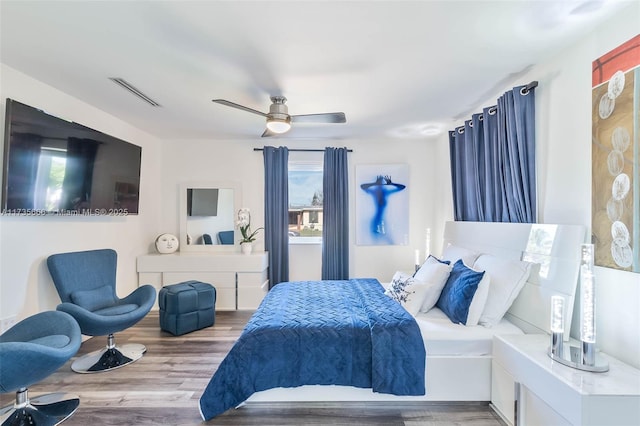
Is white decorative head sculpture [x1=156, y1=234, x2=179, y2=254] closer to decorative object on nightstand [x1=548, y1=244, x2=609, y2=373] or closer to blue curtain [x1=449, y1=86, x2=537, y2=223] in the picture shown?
blue curtain [x1=449, y1=86, x2=537, y2=223]

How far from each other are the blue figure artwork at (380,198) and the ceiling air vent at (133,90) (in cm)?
302

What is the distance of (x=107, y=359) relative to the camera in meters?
2.82

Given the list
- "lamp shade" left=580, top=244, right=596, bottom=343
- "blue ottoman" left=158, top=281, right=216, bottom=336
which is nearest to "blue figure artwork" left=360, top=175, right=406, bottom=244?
"blue ottoman" left=158, top=281, right=216, bottom=336

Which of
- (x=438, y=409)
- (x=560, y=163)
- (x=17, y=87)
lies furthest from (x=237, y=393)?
(x=17, y=87)

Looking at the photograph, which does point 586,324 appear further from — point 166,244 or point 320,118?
point 166,244

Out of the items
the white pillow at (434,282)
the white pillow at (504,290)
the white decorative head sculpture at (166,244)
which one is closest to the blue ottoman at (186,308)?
the white decorative head sculpture at (166,244)

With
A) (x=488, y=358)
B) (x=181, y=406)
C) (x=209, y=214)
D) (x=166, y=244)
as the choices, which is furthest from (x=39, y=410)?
(x=488, y=358)

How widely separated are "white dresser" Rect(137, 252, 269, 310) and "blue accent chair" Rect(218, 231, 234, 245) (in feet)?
1.61

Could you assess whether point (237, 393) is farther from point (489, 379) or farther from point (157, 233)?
point (157, 233)

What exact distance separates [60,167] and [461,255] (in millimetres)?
4014

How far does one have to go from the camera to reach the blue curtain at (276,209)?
182 inches

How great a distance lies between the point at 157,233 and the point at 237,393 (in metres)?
3.47

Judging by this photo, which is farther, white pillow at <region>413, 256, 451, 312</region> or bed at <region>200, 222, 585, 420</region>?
white pillow at <region>413, 256, 451, 312</region>

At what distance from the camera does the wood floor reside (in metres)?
2.07
